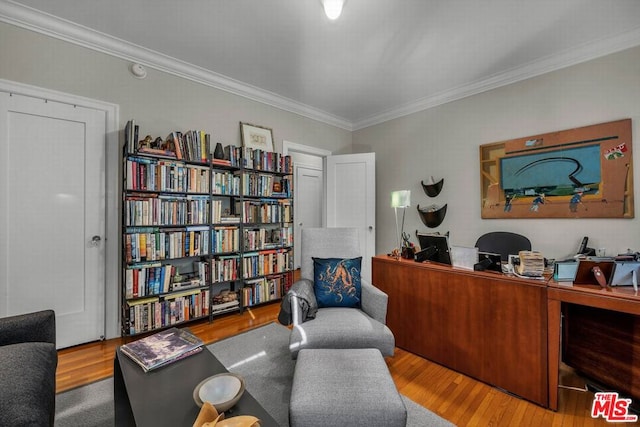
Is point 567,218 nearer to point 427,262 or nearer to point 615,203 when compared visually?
point 615,203

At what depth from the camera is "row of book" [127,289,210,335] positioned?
230cm

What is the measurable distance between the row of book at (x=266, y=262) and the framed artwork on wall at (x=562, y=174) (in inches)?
95.4

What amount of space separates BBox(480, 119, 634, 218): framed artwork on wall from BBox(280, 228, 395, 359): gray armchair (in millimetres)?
1874

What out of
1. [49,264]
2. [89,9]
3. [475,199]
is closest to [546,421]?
[475,199]

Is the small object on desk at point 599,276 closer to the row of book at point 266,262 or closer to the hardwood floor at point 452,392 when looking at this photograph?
the hardwood floor at point 452,392

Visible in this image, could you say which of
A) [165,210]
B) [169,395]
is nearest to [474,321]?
[169,395]

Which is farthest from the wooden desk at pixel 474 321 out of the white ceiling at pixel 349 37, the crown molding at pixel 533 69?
the crown molding at pixel 533 69

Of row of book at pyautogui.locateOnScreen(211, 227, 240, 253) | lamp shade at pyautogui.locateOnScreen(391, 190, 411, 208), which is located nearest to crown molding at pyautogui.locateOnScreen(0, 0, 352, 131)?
row of book at pyautogui.locateOnScreen(211, 227, 240, 253)

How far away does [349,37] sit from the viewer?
2.35m

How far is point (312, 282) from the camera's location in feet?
7.13

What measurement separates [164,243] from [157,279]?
1.09 feet

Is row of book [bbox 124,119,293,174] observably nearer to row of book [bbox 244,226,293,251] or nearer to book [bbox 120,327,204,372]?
row of book [bbox 244,226,293,251]

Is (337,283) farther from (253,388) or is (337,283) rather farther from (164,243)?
(164,243)

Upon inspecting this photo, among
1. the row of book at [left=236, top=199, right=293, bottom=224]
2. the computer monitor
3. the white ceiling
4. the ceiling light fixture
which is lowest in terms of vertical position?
the computer monitor
